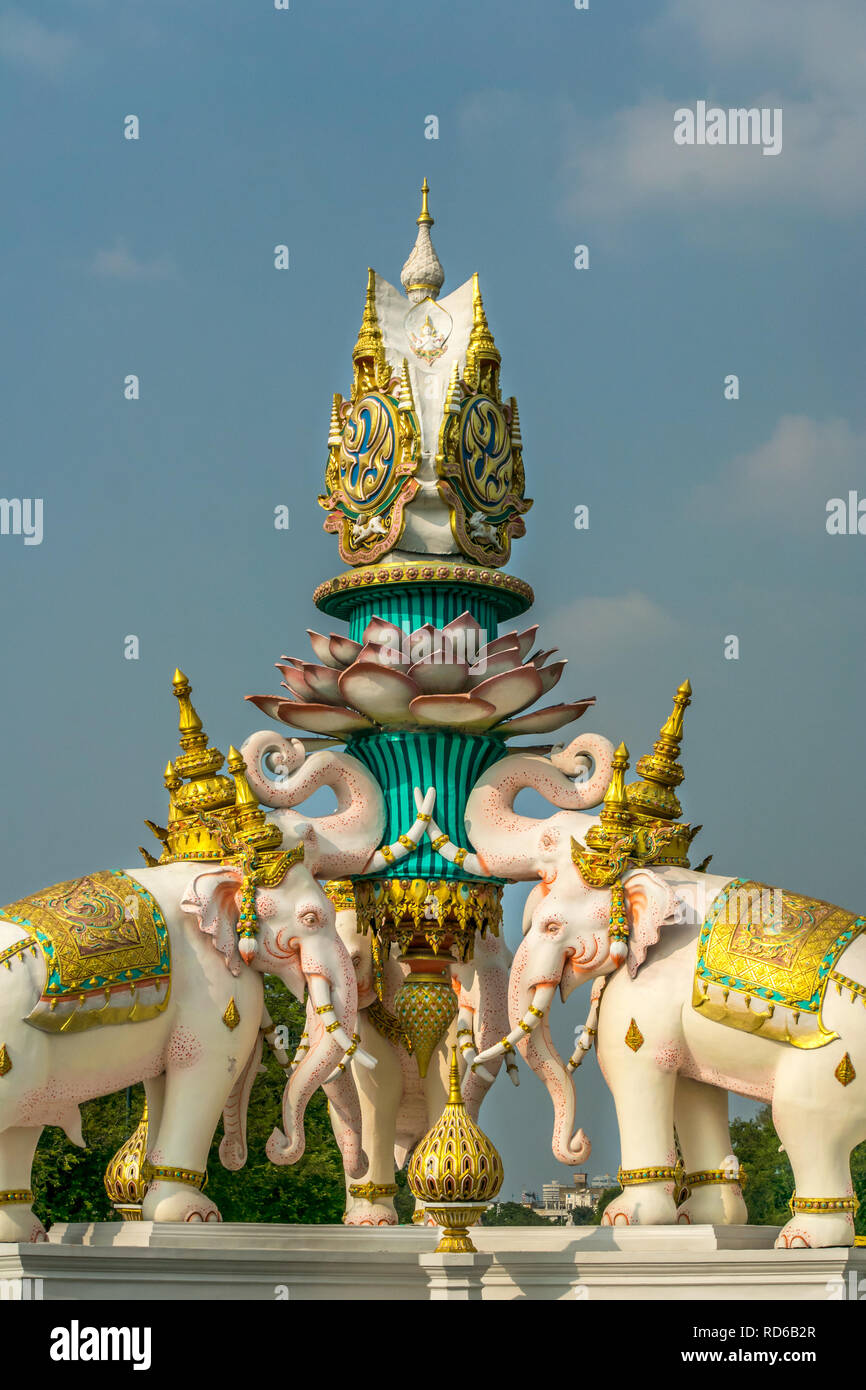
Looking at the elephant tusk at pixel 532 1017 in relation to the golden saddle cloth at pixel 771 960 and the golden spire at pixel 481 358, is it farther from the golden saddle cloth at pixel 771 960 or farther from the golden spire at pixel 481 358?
the golden spire at pixel 481 358

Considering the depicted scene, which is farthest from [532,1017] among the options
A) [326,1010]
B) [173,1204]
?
[173,1204]

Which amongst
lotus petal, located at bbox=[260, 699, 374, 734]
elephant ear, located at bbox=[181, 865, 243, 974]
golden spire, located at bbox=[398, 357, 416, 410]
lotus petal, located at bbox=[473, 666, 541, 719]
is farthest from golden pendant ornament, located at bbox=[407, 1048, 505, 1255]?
golden spire, located at bbox=[398, 357, 416, 410]

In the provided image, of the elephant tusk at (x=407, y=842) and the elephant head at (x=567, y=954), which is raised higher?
the elephant tusk at (x=407, y=842)

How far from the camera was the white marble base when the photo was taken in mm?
10125

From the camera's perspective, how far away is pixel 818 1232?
10.6 metres

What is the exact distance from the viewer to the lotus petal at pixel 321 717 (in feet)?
39.5

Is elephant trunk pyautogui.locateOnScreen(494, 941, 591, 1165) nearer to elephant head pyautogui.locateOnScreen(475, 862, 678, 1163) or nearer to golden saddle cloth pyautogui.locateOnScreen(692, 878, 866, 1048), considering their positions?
elephant head pyautogui.locateOnScreen(475, 862, 678, 1163)

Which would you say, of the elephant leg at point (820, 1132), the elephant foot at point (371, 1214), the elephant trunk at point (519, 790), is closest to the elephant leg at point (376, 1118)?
the elephant foot at point (371, 1214)

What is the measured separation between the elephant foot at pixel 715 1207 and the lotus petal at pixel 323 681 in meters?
3.39

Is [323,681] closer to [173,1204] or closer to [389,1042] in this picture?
[389,1042]

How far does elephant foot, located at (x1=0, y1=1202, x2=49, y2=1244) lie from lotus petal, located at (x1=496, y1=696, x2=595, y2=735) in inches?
146

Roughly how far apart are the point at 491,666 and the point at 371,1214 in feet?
10.3

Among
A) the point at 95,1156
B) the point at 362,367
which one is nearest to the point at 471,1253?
the point at 362,367

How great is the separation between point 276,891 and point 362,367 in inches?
133
